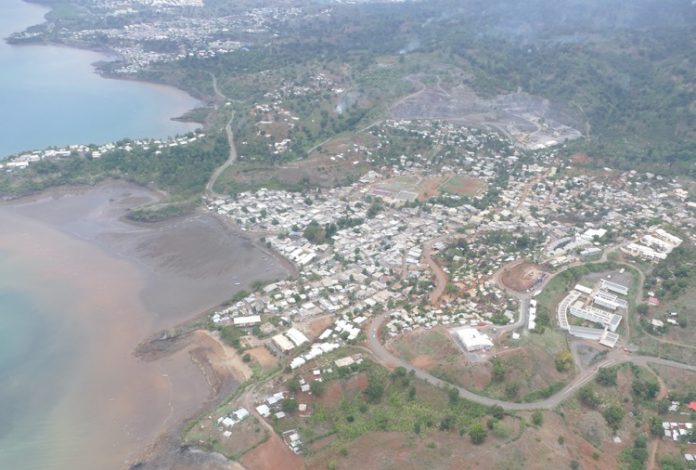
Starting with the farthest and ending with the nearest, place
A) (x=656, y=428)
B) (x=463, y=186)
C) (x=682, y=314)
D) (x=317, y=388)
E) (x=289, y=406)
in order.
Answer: (x=463, y=186), (x=682, y=314), (x=317, y=388), (x=289, y=406), (x=656, y=428)

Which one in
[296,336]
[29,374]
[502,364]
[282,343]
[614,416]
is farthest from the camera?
[296,336]

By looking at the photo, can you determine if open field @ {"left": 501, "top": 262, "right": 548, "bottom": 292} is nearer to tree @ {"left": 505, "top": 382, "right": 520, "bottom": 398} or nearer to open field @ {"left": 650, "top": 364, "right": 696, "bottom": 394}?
open field @ {"left": 650, "top": 364, "right": 696, "bottom": 394}

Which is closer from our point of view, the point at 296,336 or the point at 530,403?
the point at 530,403

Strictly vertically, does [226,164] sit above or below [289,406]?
below

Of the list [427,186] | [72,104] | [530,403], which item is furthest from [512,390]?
[72,104]

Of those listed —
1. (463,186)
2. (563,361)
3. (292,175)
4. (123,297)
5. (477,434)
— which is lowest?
(123,297)

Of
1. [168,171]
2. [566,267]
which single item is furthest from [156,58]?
[566,267]

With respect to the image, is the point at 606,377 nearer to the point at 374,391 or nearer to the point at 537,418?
the point at 537,418
